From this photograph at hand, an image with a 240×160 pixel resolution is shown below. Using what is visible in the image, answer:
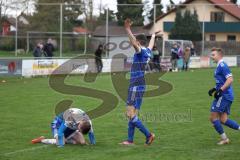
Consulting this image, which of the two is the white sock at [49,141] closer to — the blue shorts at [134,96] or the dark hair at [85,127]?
the dark hair at [85,127]

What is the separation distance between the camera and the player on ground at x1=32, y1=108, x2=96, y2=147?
34.0ft

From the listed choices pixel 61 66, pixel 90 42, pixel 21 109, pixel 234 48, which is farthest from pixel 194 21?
pixel 21 109

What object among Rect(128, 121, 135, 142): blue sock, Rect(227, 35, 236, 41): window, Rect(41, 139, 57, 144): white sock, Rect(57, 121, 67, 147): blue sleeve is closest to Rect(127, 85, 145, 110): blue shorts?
Rect(128, 121, 135, 142): blue sock

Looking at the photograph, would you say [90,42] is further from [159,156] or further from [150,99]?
[159,156]

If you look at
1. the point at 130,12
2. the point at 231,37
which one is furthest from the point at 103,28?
the point at 231,37

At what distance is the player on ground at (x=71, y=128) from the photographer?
408 inches

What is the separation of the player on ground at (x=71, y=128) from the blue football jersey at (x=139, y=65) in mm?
1147

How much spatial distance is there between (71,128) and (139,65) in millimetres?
1729

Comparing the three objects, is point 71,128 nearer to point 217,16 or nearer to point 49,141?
point 49,141

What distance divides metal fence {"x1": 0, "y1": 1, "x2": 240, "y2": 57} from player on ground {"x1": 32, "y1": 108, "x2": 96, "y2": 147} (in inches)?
893

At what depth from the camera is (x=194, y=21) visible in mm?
58625

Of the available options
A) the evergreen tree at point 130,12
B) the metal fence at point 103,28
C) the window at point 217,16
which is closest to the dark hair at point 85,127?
the metal fence at point 103,28

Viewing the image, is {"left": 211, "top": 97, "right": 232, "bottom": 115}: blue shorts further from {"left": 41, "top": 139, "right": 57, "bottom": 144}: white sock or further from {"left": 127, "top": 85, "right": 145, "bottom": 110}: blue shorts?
{"left": 41, "top": 139, "right": 57, "bottom": 144}: white sock

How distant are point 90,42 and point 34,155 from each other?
39422 millimetres
